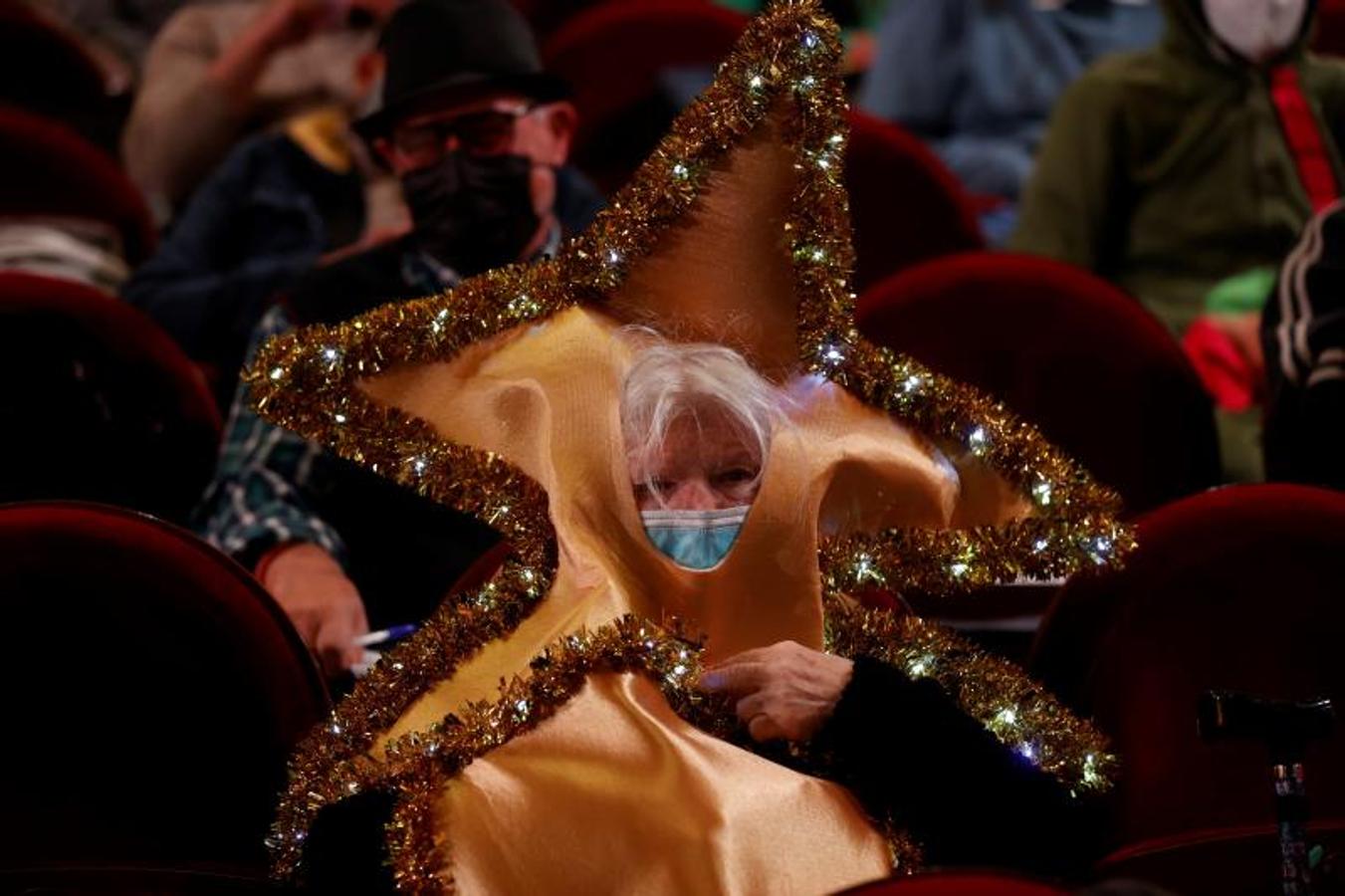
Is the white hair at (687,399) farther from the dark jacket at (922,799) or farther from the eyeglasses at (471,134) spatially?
the eyeglasses at (471,134)

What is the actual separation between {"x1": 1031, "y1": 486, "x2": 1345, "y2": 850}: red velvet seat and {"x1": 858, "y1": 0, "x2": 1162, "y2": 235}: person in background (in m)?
1.24

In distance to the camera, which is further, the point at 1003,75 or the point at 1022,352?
the point at 1003,75

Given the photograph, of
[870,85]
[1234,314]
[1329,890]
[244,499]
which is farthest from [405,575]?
[870,85]

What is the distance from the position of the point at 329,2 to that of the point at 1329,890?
162cm

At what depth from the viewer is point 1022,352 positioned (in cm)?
159

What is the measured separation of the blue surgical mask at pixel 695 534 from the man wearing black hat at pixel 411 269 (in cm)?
38

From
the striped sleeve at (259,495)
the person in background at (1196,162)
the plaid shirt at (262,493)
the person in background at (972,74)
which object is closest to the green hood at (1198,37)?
the person in background at (1196,162)

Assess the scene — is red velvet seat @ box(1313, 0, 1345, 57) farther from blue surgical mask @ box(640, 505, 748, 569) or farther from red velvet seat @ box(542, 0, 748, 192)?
blue surgical mask @ box(640, 505, 748, 569)

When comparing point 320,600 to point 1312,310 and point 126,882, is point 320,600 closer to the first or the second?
point 126,882

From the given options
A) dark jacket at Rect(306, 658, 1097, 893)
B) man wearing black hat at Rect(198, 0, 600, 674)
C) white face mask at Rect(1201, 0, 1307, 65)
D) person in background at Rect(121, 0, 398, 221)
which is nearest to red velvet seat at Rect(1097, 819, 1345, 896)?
dark jacket at Rect(306, 658, 1097, 893)

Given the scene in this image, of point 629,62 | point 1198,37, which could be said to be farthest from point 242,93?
point 1198,37

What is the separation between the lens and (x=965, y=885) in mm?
833

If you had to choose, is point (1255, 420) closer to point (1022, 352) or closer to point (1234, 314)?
point (1234, 314)

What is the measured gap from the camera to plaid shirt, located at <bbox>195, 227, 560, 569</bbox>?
1.45 meters
